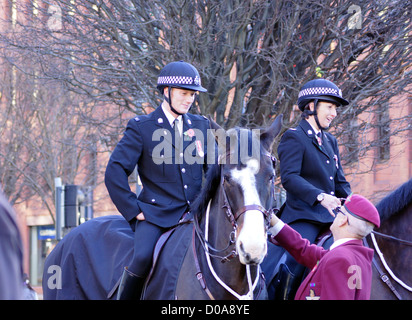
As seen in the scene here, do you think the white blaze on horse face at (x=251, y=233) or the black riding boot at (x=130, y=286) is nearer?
the white blaze on horse face at (x=251, y=233)

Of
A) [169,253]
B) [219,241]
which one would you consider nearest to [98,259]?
[169,253]

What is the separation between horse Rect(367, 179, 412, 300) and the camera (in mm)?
5621

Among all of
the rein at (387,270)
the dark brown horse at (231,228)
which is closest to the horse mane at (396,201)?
the rein at (387,270)

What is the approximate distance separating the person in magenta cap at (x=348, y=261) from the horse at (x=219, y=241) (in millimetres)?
441

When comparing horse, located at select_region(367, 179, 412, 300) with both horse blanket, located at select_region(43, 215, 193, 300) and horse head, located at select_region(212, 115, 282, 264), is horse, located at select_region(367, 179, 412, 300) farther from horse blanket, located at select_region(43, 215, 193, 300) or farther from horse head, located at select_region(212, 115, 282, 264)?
horse blanket, located at select_region(43, 215, 193, 300)

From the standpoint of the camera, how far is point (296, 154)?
6387mm

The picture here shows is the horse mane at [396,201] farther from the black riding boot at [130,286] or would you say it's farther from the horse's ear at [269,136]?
the black riding boot at [130,286]

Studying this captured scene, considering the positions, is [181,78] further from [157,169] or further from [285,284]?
[285,284]

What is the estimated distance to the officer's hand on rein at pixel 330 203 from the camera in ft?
18.9

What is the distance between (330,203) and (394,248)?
0.67 metres

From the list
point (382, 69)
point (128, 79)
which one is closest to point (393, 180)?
point (382, 69)

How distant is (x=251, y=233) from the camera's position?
170 inches

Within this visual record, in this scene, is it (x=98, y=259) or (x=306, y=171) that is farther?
(x=306, y=171)

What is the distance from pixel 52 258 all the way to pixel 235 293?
2.46 m
